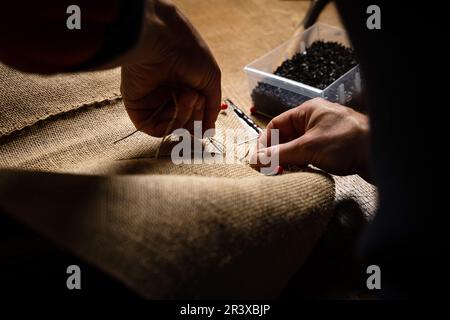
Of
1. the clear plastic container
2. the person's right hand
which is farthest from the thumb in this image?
the clear plastic container

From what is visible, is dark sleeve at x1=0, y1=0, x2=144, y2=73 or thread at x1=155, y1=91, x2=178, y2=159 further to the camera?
thread at x1=155, y1=91, x2=178, y2=159

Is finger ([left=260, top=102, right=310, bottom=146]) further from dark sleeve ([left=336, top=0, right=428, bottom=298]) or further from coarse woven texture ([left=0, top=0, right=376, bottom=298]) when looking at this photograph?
dark sleeve ([left=336, top=0, right=428, bottom=298])

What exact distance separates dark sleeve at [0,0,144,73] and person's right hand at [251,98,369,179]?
0.98 feet

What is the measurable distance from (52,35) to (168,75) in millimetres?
176

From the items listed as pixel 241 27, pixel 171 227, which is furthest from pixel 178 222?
pixel 241 27

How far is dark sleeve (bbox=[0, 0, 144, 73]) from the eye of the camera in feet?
1.97

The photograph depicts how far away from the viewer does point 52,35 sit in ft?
2.08

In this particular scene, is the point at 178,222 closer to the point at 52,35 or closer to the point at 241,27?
the point at 52,35

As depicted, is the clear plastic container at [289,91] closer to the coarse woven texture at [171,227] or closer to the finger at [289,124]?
the finger at [289,124]

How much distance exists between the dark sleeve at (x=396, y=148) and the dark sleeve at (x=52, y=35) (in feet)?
1.14

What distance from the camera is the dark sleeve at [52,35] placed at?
599 mm

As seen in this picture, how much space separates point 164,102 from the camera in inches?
28.5
